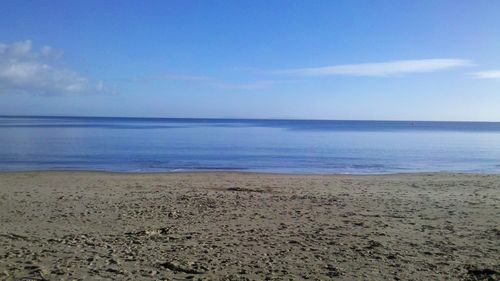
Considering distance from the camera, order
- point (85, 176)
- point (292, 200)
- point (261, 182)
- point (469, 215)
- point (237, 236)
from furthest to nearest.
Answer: point (85, 176), point (261, 182), point (292, 200), point (469, 215), point (237, 236)

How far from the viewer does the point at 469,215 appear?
38.8 ft

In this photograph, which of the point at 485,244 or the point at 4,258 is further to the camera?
the point at 485,244

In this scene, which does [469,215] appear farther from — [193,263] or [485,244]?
[193,263]

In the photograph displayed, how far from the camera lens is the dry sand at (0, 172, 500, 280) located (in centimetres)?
697

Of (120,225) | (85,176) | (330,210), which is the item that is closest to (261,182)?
(330,210)

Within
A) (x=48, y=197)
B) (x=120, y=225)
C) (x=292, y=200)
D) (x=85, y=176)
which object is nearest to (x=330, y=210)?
(x=292, y=200)

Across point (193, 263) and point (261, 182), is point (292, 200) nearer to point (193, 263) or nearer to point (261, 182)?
point (261, 182)

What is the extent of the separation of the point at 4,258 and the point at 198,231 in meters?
3.83

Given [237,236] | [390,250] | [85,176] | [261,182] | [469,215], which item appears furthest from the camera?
[85,176]

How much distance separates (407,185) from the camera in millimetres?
18719

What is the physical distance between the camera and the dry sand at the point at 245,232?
274 inches

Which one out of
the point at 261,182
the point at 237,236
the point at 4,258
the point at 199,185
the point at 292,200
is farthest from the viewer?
the point at 261,182

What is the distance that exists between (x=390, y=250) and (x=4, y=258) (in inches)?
271

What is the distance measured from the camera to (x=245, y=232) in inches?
379
